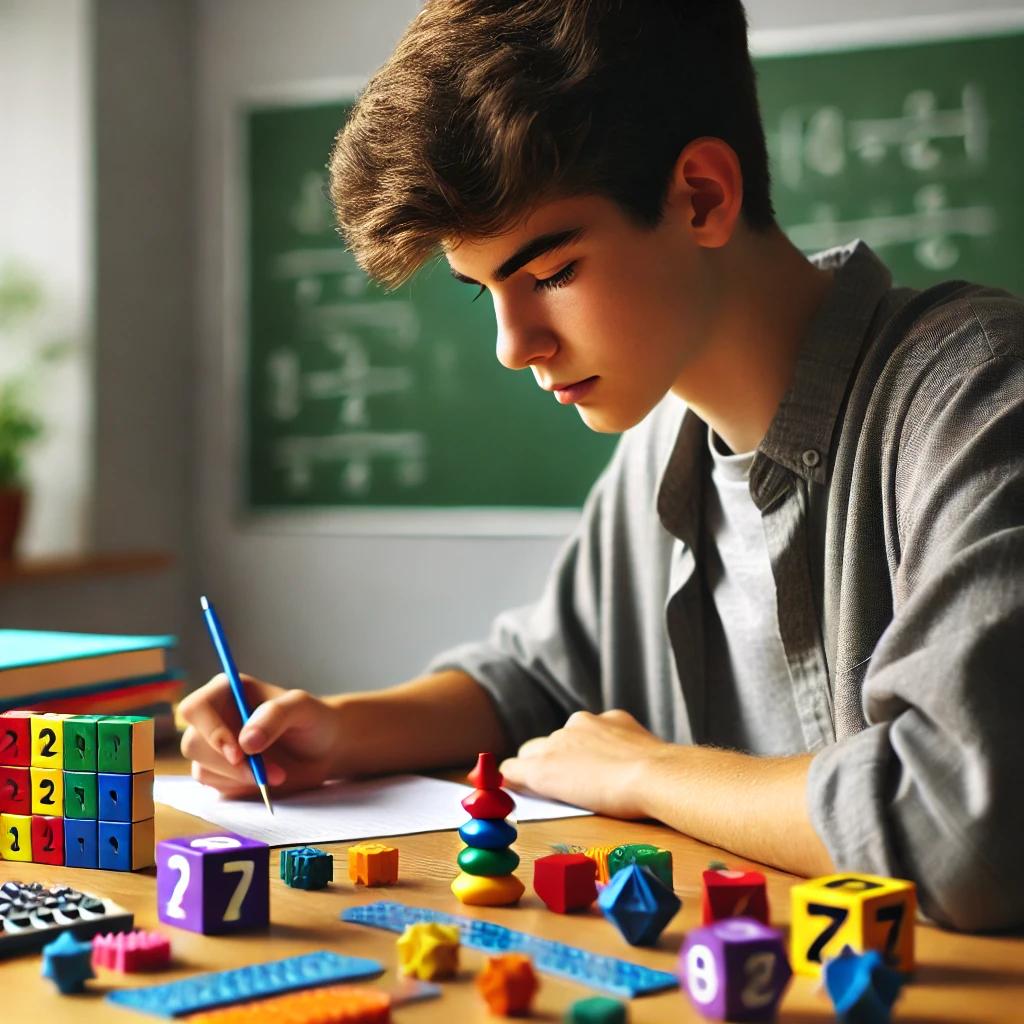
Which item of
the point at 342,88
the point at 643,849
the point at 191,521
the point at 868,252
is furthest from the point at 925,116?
the point at 643,849

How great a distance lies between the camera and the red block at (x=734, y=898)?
764mm

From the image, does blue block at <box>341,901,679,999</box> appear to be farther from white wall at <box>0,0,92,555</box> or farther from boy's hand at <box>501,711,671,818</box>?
white wall at <box>0,0,92,555</box>

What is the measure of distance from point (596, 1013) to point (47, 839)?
49cm

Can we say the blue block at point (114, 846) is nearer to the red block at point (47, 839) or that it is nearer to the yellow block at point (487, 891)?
Answer: the red block at point (47, 839)

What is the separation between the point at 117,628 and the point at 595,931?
288cm

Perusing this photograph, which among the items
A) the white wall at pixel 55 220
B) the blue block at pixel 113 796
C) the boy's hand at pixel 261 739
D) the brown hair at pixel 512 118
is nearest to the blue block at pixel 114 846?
the blue block at pixel 113 796

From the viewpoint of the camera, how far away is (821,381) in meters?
1.24

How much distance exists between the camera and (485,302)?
3.41 m

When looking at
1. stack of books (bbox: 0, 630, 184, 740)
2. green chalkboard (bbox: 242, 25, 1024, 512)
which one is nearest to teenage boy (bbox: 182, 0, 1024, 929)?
stack of books (bbox: 0, 630, 184, 740)


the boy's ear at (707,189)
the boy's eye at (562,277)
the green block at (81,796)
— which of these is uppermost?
the boy's ear at (707,189)

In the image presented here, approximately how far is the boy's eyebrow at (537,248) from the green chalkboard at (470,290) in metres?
2.08

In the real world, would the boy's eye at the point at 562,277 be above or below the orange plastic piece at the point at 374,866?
above

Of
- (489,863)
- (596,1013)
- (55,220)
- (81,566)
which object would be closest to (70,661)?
(489,863)

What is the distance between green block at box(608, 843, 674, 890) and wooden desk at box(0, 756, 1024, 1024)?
2 cm
